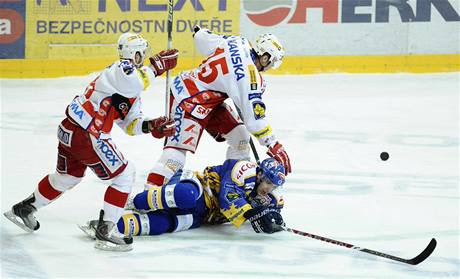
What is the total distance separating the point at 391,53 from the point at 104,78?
514 centimetres

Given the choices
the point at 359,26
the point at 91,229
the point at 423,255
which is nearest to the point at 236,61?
the point at 91,229

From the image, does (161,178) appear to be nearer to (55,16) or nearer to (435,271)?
(435,271)

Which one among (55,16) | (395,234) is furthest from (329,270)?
(55,16)

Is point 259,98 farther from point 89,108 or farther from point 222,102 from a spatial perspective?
point 89,108

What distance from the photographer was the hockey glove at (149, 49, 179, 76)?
4488 mm

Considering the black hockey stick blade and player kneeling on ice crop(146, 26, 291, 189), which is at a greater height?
player kneeling on ice crop(146, 26, 291, 189)

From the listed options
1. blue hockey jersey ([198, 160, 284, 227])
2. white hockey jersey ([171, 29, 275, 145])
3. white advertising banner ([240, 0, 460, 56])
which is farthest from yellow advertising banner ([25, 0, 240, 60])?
blue hockey jersey ([198, 160, 284, 227])

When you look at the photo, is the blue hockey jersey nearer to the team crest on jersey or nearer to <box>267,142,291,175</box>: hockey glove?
<box>267,142,291,175</box>: hockey glove

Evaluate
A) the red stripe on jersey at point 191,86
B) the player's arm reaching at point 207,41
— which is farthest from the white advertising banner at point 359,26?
the red stripe on jersey at point 191,86

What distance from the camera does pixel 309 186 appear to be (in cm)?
585

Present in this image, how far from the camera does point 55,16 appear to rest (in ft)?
29.8

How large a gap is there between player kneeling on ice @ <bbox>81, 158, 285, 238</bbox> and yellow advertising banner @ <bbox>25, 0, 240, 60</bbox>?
4.50m

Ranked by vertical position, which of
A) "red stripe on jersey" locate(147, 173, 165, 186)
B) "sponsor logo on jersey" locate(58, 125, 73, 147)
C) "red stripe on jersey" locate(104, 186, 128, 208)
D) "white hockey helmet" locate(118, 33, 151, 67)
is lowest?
"red stripe on jersey" locate(147, 173, 165, 186)

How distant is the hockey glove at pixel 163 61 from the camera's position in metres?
4.49
